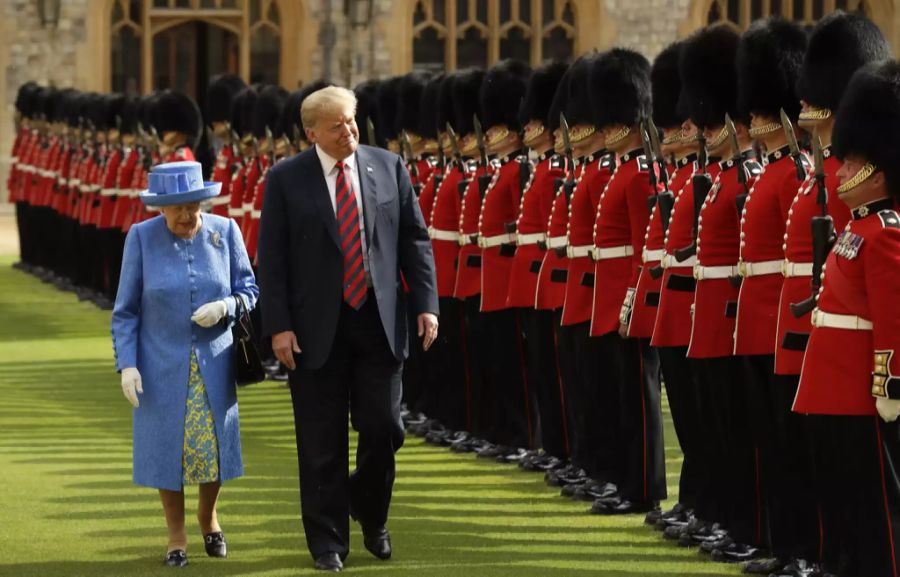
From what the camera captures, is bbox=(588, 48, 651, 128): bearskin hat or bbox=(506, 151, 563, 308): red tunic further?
bbox=(506, 151, 563, 308): red tunic

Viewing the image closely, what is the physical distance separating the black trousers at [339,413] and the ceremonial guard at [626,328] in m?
1.07

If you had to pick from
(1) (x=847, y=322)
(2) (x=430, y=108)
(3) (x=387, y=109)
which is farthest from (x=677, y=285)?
(3) (x=387, y=109)

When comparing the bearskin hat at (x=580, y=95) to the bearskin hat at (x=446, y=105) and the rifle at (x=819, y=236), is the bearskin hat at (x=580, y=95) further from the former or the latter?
the rifle at (x=819, y=236)

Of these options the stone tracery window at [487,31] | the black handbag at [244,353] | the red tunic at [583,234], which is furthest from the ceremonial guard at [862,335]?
the stone tracery window at [487,31]

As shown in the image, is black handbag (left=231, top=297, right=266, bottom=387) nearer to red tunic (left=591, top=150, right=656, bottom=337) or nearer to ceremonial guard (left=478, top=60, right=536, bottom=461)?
red tunic (left=591, top=150, right=656, bottom=337)

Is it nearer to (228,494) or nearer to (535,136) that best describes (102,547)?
(228,494)

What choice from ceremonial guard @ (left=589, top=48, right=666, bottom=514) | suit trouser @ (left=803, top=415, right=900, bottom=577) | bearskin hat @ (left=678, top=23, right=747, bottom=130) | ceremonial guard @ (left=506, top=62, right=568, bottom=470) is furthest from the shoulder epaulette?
ceremonial guard @ (left=506, top=62, right=568, bottom=470)

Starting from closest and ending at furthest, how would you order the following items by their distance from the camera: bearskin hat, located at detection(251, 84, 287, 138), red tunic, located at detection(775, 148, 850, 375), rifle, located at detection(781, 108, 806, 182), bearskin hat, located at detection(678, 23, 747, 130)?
red tunic, located at detection(775, 148, 850, 375), rifle, located at detection(781, 108, 806, 182), bearskin hat, located at detection(678, 23, 747, 130), bearskin hat, located at detection(251, 84, 287, 138)

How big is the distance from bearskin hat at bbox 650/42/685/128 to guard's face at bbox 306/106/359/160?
1.62m

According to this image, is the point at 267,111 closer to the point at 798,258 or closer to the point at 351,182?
the point at 351,182

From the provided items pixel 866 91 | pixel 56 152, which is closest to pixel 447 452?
pixel 866 91

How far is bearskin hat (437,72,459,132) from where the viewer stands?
9672 mm

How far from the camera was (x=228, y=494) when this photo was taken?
7730mm

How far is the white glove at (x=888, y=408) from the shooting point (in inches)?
204
